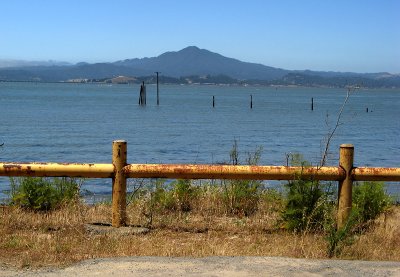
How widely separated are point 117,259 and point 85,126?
41414mm

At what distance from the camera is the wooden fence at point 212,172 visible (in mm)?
7570

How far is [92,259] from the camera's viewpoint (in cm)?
602

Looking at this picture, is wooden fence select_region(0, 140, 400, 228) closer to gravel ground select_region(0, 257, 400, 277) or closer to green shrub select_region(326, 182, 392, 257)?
green shrub select_region(326, 182, 392, 257)

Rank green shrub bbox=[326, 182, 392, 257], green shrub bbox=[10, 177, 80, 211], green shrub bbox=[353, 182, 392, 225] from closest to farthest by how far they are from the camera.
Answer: green shrub bbox=[326, 182, 392, 257]
green shrub bbox=[353, 182, 392, 225]
green shrub bbox=[10, 177, 80, 211]

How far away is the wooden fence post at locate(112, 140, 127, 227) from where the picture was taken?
7.63m

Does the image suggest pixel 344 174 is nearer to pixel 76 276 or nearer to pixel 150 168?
pixel 150 168

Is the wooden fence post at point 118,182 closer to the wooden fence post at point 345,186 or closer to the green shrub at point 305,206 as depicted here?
the green shrub at point 305,206

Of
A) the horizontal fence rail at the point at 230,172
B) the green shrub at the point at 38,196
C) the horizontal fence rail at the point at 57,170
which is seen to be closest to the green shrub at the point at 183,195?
the green shrub at the point at 38,196

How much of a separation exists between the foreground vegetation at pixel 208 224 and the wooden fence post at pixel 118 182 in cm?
33

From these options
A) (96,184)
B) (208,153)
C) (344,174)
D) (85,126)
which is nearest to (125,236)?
(344,174)

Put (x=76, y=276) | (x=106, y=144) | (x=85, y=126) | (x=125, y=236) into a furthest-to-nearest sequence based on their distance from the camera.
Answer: (x=85, y=126), (x=106, y=144), (x=125, y=236), (x=76, y=276)

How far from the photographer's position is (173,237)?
25.0ft

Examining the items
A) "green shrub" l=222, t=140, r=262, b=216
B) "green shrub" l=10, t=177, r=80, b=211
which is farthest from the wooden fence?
"green shrub" l=222, t=140, r=262, b=216

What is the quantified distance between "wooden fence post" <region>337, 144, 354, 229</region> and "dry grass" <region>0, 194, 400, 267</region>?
15.2 inches
